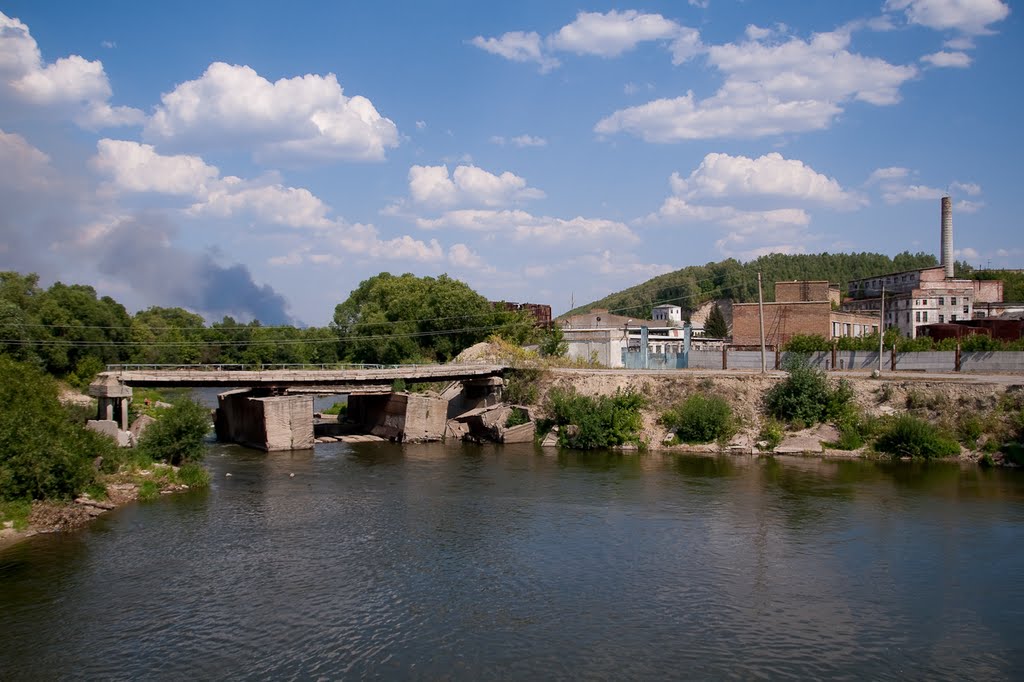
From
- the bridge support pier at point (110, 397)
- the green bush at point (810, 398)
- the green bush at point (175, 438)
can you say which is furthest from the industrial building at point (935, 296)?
the bridge support pier at point (110, 397)

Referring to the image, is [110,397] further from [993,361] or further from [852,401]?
[993,361]

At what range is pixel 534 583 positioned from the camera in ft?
76.6

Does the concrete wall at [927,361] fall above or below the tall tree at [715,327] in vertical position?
below

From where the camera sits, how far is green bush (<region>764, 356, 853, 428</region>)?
153 ft

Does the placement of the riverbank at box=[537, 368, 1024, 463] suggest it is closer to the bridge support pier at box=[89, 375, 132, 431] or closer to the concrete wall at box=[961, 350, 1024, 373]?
the concrete wall at box=[961, 350, 1024, 373]

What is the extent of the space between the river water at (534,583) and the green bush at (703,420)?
10.1 meters

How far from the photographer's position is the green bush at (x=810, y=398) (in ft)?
153

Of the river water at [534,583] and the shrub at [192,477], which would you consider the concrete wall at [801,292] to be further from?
the shrub at [192,477]

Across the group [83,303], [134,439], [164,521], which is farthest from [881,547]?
[83,303]

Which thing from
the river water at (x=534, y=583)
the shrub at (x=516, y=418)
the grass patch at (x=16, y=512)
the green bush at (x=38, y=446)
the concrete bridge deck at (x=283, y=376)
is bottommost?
the river water at (x=534, y=583)

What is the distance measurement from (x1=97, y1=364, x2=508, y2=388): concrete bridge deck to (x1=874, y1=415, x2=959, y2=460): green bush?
26.8m

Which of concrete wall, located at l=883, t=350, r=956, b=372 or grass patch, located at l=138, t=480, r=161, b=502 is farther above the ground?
concrete wall, located at l=883, t=350, r=956, b=372

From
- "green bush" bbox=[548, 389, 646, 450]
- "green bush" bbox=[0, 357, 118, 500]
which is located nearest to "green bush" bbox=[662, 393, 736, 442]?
"green bush" bbox=[548, 389, 646, 450]

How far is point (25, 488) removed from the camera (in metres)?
28.9
